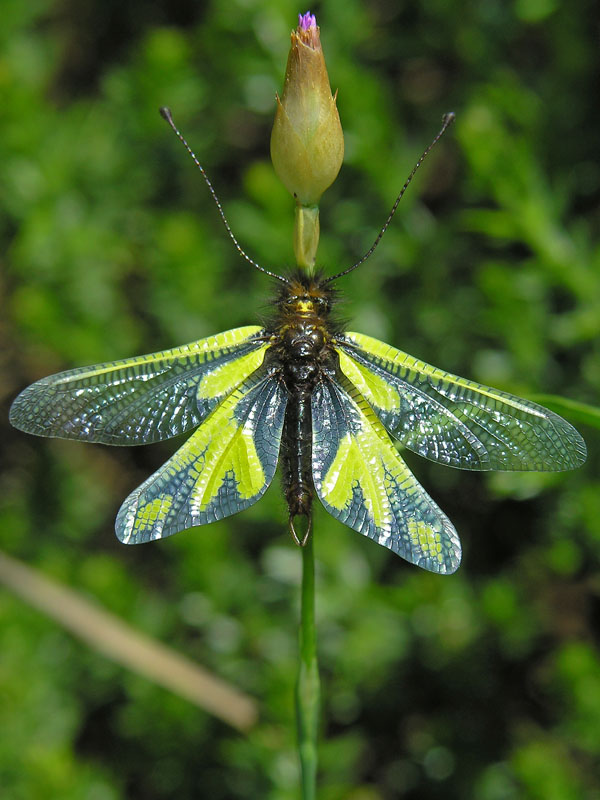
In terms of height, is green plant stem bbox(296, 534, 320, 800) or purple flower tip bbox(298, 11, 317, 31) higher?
purple flower tip bbox(298, 11, 317, 31)

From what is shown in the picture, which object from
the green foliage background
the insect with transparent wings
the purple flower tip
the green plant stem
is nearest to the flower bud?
the purple flower tip

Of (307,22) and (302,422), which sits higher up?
(307,22)

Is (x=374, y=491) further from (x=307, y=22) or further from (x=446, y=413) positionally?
(x=307, y=22)

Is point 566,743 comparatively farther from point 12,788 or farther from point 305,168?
point 305,168

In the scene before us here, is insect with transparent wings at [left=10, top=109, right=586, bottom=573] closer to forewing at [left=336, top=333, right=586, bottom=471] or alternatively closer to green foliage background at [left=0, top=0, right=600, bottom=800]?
forewing at [left=336, top=333, right=586, bottom=471]

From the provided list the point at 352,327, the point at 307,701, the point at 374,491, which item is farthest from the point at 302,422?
the point at 352,327

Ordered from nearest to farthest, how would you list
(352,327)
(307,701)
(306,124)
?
(306,124) < (307,701) < (352,327)

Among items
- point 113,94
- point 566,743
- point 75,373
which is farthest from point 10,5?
point 566,743
